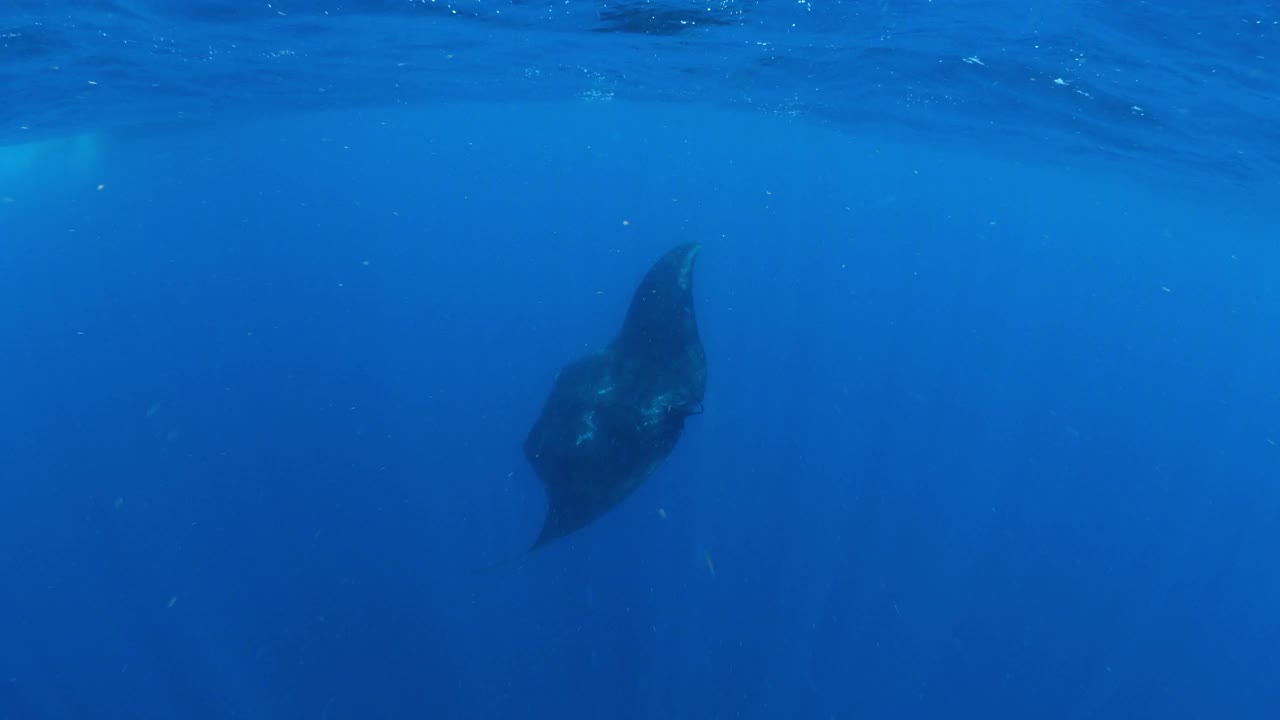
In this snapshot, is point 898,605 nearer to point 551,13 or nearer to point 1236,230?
point 551,13

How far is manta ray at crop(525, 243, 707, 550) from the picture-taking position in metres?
9.12

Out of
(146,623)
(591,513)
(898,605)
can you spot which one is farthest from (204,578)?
(898,605)

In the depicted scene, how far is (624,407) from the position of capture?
9.91 metres

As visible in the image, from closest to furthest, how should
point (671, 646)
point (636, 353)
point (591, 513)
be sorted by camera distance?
1. point (591, 513)
2. point (636, 353)
3. point (671, 646)

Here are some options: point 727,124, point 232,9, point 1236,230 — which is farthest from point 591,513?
point 1236,230

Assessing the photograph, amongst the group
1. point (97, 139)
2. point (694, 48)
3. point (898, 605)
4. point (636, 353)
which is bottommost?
point (898, 605)

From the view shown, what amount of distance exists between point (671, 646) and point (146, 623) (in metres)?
12.2

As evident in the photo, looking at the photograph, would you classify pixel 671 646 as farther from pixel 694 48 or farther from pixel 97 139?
pixel 97 139

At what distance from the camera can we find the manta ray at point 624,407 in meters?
9.12

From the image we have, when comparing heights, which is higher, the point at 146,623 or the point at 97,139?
the point at 97,139

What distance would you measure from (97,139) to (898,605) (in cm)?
4460

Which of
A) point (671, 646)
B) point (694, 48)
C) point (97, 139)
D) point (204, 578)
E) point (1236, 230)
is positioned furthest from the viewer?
point (1236, 230)

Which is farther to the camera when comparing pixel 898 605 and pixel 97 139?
pixel 97 139

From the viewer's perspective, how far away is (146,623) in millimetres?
17094
